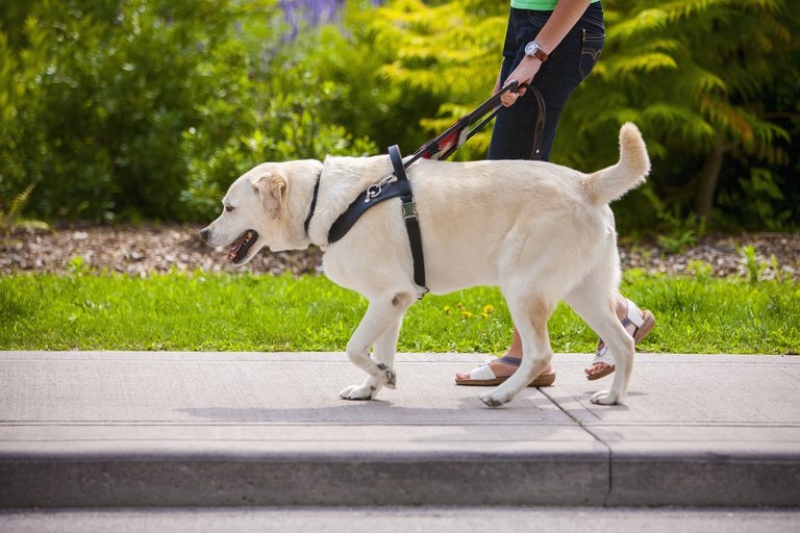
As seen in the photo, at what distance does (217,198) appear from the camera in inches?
352

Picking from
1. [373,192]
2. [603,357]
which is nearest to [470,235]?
[373,192]

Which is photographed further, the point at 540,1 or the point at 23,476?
the point at 540,1

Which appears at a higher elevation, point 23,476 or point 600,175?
point 600,175

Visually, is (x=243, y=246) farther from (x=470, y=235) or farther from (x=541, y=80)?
(x=541, y=80)

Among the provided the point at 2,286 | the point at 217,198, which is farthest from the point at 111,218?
the point at 2,286

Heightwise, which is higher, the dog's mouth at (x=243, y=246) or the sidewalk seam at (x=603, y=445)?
the dog's mouth at (x=243, y=246)

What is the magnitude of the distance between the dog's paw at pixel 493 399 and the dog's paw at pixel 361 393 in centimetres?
53

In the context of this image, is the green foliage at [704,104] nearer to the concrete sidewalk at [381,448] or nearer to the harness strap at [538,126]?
the harness strap at [538,126]

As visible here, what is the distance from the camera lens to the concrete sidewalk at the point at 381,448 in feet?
13.0

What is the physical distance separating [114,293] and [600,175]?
375 centimetres

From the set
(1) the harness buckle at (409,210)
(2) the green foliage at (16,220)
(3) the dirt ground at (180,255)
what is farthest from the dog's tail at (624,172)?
(2) the green foliage at (16,220)

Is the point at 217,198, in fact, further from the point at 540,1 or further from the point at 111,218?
the point at 540,1

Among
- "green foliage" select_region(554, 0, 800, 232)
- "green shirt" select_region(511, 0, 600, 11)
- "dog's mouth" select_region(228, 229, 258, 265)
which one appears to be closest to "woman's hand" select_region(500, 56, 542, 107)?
"green shirt" select_region(511, 0, 600, 11)

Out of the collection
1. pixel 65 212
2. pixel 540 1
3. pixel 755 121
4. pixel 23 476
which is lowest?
pixel 65 212
